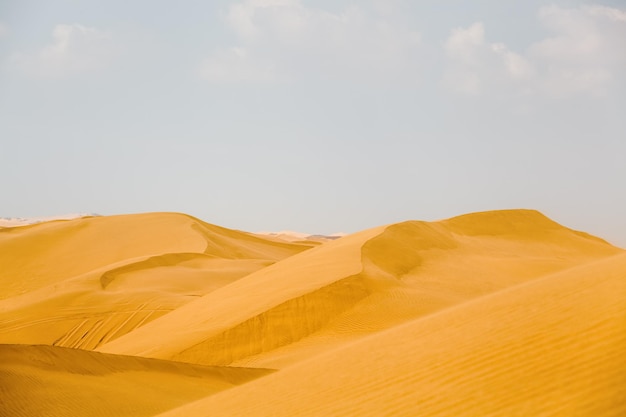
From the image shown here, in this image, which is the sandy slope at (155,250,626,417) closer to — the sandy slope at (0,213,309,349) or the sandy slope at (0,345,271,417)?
the sandy slope at (0,345,271,417)

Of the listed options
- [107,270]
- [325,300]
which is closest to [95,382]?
[325,300]

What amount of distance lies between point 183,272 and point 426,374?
19403mm

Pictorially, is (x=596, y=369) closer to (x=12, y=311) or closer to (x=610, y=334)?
(x=610, y=334)

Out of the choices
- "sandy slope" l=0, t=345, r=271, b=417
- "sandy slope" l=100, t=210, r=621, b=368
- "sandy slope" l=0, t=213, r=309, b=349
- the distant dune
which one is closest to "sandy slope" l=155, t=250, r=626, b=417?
the distant dune

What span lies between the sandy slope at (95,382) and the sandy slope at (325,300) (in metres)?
1.74

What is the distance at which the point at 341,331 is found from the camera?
515 inches

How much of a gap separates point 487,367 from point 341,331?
769 cm

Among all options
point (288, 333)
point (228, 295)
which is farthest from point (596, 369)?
point (228, 295)

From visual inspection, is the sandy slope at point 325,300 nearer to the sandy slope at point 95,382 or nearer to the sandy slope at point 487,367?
the sandy slope at point 95,382

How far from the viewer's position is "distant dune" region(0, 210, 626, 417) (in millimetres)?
5242

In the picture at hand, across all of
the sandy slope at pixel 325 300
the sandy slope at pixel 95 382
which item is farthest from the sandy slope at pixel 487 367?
the sandy slope at pixel 325 300

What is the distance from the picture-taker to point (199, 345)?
12773 millimetres

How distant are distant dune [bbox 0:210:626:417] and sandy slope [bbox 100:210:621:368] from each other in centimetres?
5

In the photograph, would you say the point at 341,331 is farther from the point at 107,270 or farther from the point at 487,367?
the point at 107,270
